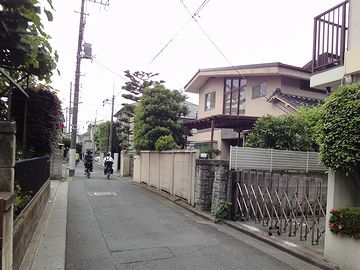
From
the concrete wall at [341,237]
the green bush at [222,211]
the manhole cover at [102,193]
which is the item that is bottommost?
the manhole cover at [102,193]

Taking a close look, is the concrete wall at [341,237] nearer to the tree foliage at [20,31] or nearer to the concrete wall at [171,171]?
the tree foliage at [20,31]

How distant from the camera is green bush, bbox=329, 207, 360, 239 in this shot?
5.65m

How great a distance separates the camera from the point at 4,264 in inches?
148

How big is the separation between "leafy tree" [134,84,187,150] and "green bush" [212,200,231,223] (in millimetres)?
8101

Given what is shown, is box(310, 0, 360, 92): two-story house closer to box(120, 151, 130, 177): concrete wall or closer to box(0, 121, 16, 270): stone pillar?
box(0, 121, 16, 270): stone pillar

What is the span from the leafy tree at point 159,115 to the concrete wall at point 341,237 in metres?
11.8

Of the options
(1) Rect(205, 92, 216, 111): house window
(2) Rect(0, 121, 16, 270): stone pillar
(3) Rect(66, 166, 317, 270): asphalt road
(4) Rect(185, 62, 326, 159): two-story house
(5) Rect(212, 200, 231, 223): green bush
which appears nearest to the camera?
(2) Rect(0, 121, 16, 270): stone pillar

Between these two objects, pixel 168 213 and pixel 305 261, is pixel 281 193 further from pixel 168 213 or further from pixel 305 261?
pixel 305 261

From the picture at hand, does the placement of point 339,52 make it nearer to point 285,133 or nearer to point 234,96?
point 285,133

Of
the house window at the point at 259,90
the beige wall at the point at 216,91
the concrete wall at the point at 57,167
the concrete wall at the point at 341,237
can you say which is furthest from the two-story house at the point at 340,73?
the concrete wall at the point at 57,167

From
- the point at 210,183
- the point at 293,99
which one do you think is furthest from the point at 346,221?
the point at 293,99

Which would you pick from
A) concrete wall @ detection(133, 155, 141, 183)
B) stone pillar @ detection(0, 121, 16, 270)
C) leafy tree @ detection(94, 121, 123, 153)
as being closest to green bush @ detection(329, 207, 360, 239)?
stone pillar @ detection(0, 121, 16, 270)

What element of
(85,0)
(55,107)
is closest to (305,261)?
(55,107)

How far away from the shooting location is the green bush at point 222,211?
973 cm
